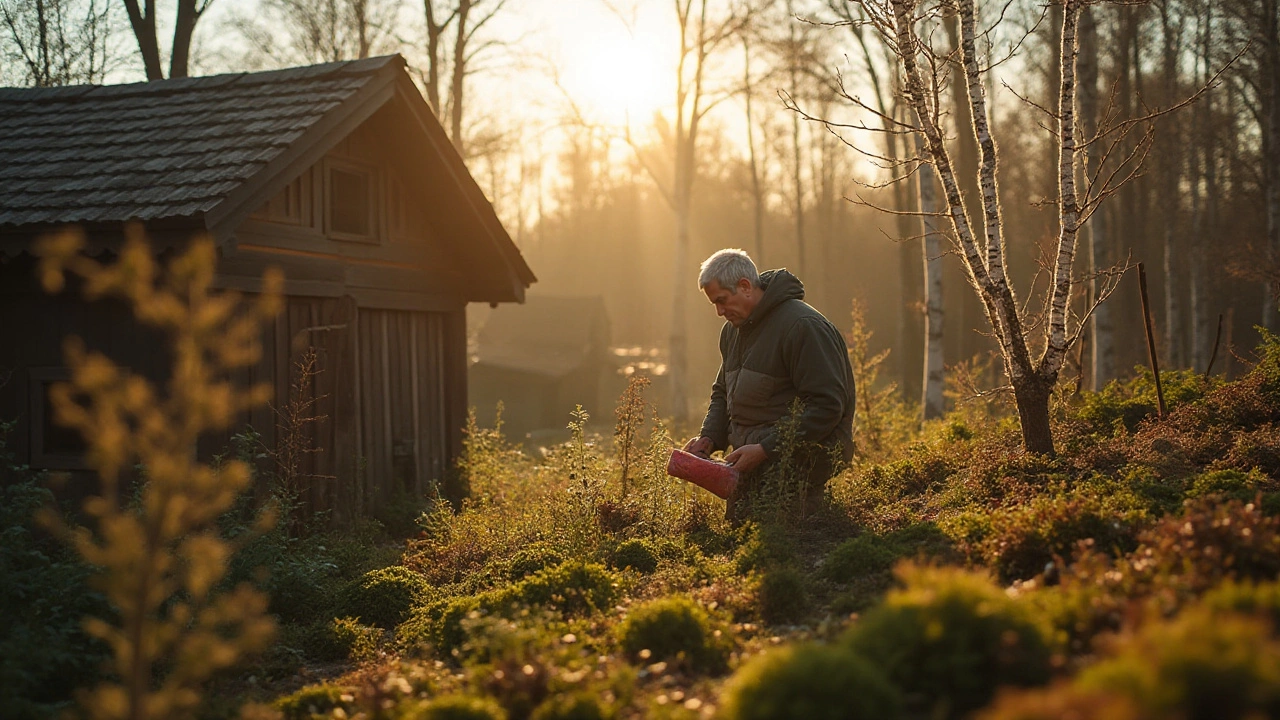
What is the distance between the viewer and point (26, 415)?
862 centimetres

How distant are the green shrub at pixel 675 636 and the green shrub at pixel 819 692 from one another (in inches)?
45.0

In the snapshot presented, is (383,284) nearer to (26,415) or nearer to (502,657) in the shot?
(26,415)

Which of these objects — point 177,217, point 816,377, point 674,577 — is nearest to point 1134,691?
point 674,577

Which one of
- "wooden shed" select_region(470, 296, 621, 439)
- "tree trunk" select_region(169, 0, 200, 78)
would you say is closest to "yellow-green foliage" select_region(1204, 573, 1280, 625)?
"tree trunk" select_region(169, 0, 200, 78)

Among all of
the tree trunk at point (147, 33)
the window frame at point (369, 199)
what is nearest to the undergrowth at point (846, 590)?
the window frame at point (369, 199)

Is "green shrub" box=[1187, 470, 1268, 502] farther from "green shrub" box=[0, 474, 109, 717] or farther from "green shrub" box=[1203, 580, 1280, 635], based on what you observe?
"green shrub" box=[0, 474, 109, 717]

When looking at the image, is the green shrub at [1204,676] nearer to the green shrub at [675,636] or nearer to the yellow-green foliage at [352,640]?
the green shrub at [675,636]

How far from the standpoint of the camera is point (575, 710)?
341cm

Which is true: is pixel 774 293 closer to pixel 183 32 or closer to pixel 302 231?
pixel 302 231

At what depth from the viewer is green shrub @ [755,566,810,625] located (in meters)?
4.66

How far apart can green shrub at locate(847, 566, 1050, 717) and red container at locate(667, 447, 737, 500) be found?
3.20 m

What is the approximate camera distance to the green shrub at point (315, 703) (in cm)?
404

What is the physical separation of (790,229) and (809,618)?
5031cm

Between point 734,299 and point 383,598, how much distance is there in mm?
2984
